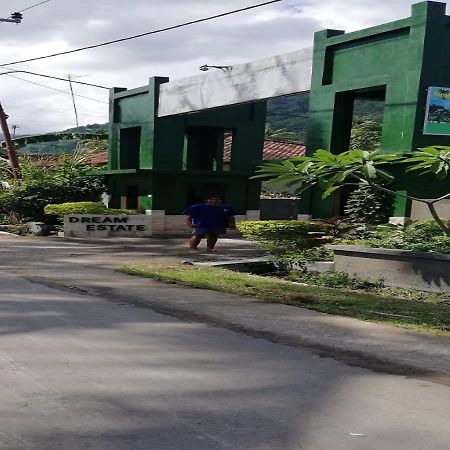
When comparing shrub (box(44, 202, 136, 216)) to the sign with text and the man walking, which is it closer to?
the sign with text

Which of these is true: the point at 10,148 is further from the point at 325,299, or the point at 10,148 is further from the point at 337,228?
the point at 325,299

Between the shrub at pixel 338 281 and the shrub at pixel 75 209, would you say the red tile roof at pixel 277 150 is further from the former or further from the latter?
the shrub at pixel 338 281

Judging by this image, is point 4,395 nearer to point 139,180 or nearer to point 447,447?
point 447,447

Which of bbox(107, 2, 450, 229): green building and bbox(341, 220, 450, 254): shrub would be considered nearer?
bbox(341, 220, 450, 254): shrub

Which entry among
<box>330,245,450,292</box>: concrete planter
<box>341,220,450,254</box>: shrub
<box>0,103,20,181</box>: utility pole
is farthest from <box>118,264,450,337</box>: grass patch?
<box>0,103,20,181</box>: utility pole

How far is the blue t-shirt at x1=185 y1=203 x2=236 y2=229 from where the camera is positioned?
1489 centimetres

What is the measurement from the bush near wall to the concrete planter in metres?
1.09

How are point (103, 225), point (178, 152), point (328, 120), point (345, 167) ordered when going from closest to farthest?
1. point (345, 167)
2. point (328, 120)
3. point (103, 225)
4. point (178, 152)

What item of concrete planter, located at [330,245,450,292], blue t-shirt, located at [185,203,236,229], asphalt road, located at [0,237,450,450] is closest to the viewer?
asphalt road, located at [0,237,450,450]

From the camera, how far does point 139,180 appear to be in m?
22.3

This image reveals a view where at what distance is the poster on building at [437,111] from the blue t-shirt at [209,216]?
517cm

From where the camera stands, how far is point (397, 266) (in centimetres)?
1041

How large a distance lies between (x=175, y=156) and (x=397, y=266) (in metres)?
12.9

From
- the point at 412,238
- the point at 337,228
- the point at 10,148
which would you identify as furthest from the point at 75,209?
the point at 412,238
